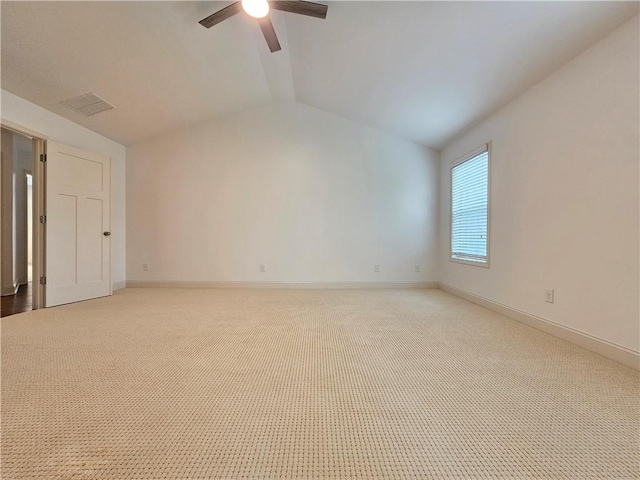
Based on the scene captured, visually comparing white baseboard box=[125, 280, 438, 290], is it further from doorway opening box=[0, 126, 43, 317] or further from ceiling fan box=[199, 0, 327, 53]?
ceiling fan box=[199, 0, 327, 53]

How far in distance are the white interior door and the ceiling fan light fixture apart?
3.02 meters

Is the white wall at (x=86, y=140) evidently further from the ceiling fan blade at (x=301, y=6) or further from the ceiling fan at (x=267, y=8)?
the ceiling fan blade at (x=301, y=6)

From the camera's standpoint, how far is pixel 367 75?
317 centimetres

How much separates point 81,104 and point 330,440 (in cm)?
447

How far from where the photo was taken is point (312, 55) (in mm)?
3105

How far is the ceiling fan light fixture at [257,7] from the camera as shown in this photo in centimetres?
209

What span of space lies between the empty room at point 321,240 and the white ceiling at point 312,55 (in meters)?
0.02

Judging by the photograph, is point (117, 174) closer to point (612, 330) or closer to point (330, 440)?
point (330, 440)

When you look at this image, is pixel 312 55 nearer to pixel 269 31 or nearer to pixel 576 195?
pixel 269 31

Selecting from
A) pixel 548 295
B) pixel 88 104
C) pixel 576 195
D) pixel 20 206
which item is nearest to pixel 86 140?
pixel 88 104

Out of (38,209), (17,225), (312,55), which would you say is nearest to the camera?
(312,55)

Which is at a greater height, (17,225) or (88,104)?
(88,104)

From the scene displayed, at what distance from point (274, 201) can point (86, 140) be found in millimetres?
2802

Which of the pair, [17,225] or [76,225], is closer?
[76,225]
